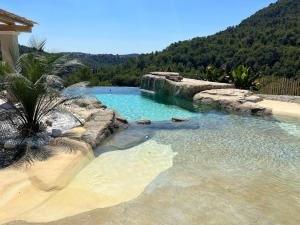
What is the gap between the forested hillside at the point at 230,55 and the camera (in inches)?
1102

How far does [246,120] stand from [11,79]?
291 inches

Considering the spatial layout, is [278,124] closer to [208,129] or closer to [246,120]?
[246,120]

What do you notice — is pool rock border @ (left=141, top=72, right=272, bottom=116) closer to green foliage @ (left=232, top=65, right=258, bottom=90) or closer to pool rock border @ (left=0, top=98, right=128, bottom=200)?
green foliage @ (left=232, top=65, right=258, bottom=90)

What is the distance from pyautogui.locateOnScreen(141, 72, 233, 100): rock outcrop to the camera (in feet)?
53.2

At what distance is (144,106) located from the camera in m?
15.2

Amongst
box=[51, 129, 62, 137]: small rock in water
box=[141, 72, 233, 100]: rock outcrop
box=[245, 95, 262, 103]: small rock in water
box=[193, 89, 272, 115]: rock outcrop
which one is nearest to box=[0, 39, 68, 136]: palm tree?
box=[51, 129, 62, 137]: small rock in water

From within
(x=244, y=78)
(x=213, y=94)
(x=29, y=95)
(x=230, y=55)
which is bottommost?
(x=213, y=94)

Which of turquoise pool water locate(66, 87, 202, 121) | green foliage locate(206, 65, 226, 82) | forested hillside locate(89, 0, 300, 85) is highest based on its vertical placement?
forested hillside locate(89, 0, 300, 85)

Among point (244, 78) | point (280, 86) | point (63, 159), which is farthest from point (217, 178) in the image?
point (244, 78)

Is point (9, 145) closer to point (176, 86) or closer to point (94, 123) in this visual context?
point (94, 123)

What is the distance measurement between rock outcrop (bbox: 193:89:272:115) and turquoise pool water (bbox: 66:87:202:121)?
0.74m

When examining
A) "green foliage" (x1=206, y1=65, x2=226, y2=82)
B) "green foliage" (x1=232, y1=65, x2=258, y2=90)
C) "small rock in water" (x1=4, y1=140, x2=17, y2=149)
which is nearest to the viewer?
"small rock in water" (x1=4, y1=140, x2=17, y2=149)

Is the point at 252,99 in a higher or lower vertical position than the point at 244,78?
lower

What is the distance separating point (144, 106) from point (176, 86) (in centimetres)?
273
